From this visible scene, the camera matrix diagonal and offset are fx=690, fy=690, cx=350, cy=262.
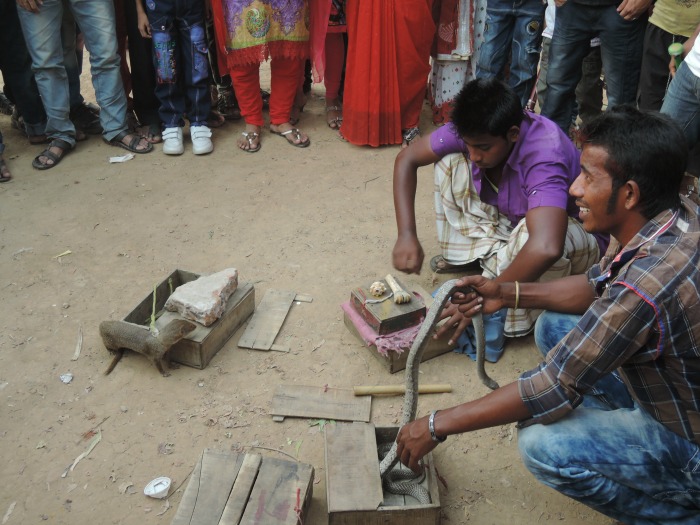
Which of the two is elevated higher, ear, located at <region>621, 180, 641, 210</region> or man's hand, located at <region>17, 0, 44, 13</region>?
ear, located at <region>621, 180, 641, 210</region>

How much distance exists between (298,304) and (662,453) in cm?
208

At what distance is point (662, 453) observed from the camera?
2.15 meters

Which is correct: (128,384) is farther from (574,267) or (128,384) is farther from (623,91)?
(623,91)

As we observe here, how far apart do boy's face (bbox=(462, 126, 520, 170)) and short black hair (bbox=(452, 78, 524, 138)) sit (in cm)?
2

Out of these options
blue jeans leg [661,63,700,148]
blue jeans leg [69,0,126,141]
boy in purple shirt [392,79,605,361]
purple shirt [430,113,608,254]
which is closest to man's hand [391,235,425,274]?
boy in purple shirt [392,79,605,361]

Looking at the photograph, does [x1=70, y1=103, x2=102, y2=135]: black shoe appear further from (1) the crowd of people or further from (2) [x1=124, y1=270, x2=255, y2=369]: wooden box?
(2) [x1=124, y1=270, x2=255, y2=369]: wooden box

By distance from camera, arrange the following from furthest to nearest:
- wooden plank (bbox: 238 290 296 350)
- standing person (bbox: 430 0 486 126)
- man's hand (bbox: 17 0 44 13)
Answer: standing person (bbox: 430 0 486 126) → man's hand (bbox: 17 0 44 13) → wooden plank (bbox: 238 290 296 350)

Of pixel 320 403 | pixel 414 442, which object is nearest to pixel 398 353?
pixel 320 403

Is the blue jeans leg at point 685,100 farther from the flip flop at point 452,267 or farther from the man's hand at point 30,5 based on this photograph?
the man's hand at point 30,5

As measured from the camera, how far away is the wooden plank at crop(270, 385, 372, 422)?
3039mm

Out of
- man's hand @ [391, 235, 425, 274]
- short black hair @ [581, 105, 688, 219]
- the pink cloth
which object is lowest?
the pink cloth

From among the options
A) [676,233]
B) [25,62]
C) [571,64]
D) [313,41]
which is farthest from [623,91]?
[25,62]

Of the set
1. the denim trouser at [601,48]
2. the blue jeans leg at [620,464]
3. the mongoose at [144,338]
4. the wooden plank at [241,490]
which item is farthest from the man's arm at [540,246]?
the denim trouser at [601,48]

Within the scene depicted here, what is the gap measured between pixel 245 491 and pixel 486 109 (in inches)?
72.9
